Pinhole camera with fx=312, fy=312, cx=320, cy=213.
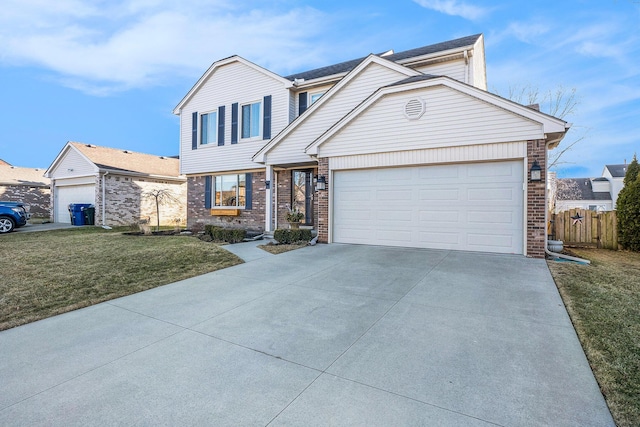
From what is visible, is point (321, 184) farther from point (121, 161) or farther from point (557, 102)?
point (557, 102)

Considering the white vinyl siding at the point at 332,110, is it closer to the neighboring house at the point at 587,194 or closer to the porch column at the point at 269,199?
the porch column at the point at 269,199

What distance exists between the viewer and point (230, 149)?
1362cm

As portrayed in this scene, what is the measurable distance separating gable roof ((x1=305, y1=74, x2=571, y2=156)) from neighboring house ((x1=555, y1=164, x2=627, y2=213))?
29996 mm

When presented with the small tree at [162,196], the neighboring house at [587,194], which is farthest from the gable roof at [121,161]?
the neighboring house at [587,194]

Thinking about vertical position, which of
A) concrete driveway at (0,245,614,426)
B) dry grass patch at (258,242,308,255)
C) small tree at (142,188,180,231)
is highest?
small tree at (142,188,180,231)

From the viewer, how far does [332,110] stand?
34.6ft

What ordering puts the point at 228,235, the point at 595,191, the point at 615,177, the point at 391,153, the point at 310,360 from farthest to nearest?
the point at 595,191
the point at 615,177
the point at 228,235
the point at 391,153
the point at 310,360

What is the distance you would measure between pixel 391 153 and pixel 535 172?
11.2 ft

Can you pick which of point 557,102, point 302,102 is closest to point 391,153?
point 302,102

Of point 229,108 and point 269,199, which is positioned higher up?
point 229,108

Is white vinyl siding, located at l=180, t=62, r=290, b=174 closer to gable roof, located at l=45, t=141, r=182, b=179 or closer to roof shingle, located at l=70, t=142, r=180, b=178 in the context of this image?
gable roof, located at l=45, t=141, r=182, b=179

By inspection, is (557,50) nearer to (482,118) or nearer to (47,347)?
(482,118)

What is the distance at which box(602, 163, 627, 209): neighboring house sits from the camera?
3042 cm

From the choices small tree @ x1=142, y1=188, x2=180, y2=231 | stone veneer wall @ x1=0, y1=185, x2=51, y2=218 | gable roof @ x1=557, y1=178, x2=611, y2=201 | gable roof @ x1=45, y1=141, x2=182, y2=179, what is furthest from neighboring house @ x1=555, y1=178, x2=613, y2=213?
stone veneer wall @ x1=0, y1=185, x2=51, y2=218
